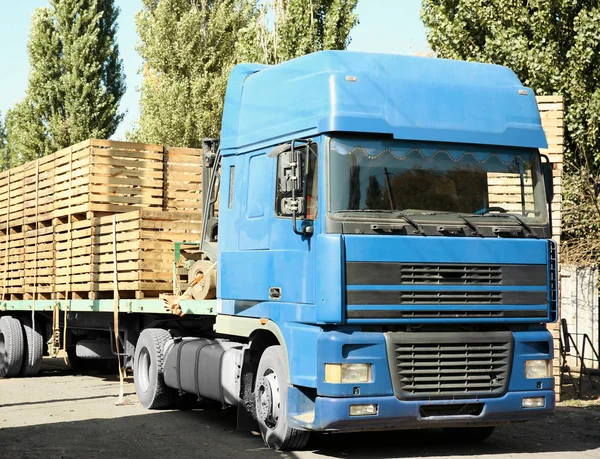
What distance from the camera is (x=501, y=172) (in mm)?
9328

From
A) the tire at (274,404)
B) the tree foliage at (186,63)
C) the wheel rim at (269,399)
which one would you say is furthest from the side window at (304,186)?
the tree foliage at (186,63)

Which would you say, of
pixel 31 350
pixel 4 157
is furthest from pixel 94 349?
pixel 4 157

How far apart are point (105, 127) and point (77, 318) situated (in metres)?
24.3

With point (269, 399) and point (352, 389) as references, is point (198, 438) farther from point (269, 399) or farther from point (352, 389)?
point (352, 389)

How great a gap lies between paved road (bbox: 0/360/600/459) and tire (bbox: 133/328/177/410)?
6.2 inches

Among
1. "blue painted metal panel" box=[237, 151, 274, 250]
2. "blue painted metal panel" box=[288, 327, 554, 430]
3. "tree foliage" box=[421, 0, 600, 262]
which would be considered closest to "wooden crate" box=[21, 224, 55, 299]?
"blue painted metal panel" box=[237, 151, 274, 250]

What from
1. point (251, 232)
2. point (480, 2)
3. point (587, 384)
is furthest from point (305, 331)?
point (480, 2)

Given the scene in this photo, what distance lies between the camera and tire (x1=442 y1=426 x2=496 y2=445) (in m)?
10.2

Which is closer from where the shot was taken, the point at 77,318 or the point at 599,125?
the point at 77,318

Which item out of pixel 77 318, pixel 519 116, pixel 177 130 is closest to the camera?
pixel 519 116

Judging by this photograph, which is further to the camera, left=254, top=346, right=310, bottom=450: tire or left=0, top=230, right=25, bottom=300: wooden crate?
left=0, top=230, right=25, bottom=300: wooden crate

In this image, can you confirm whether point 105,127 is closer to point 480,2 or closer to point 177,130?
point 177,130

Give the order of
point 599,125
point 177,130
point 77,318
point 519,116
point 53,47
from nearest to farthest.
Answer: point 519,116, point 77,318, point 599,125, point 177,130, point 53,47

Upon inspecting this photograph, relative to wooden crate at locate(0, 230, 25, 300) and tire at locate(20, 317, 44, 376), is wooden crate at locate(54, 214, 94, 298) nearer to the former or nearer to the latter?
wooden crate at locate(0, 230, 25, 300)
